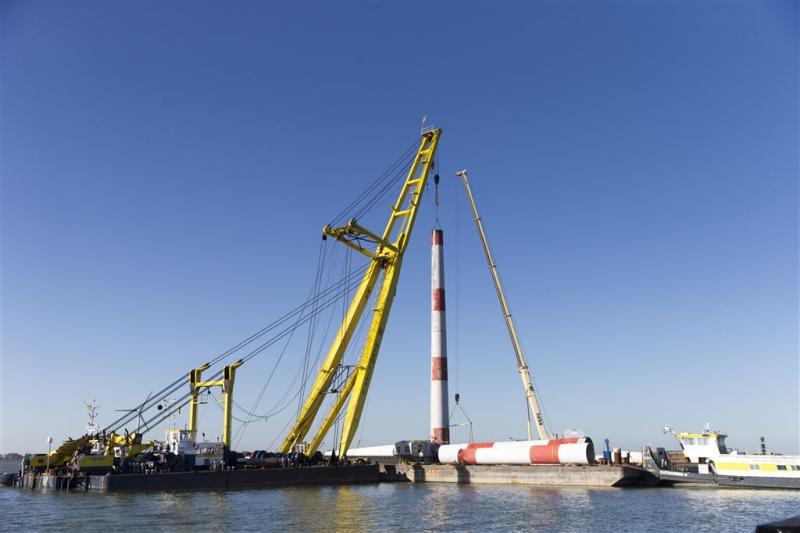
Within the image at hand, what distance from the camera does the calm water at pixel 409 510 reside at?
32.3 meters

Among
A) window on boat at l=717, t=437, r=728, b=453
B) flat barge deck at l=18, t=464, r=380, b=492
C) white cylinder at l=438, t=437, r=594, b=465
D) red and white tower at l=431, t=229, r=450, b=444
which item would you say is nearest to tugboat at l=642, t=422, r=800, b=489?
window on boat at l=717, t=437, r=728, b=453

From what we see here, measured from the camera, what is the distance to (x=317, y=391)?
192 feet

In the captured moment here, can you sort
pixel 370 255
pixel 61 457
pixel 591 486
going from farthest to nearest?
1. pixel 370 255
2. pixel 61 457
3. pixel 591 486

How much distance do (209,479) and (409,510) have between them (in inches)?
803

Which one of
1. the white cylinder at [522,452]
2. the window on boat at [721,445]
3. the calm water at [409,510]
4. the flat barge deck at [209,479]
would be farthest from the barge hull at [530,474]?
the window on boat at [721,445]

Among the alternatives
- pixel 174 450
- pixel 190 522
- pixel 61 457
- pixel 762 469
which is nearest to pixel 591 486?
pixel 762 469

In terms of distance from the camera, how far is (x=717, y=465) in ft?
161

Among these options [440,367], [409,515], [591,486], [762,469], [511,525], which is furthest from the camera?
[440,367]

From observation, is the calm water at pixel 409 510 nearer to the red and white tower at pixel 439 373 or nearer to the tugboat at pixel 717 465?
the tugboat at pixel 717 465

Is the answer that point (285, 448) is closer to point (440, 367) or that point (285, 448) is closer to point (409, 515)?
point (440, 367)

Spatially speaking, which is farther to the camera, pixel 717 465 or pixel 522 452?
pixel 522 452

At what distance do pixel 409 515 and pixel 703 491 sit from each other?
920 inches

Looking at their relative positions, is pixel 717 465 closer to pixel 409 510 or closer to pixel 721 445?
pixel 721 445

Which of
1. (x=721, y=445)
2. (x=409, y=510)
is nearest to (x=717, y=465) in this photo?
(x=721, y=445)
